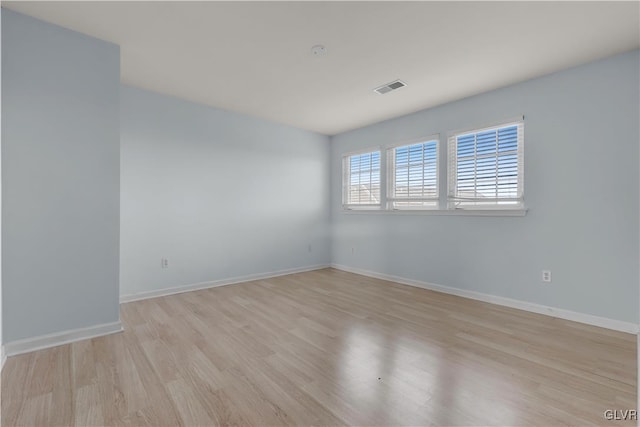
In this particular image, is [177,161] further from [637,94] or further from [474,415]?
[637,94]

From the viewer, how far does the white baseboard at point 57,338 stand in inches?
82.7


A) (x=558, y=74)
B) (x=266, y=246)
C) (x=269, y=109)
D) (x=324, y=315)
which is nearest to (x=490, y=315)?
(x=324, y=315)

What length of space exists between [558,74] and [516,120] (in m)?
0.54

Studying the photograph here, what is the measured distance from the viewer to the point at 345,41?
2443 millimetres

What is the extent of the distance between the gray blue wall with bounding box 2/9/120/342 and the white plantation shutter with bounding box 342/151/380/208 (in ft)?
11.9

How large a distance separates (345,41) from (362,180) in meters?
2.87

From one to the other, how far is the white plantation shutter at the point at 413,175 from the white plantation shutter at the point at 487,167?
0.86 feet

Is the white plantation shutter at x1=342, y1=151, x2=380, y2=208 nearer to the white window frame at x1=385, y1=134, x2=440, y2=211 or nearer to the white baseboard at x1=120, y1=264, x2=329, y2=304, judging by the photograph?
the white window frame at x1=385, y1=134, x2=440, y2=211

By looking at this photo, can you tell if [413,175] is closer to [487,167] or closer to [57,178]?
[487,167]

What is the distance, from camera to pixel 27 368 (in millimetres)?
1925

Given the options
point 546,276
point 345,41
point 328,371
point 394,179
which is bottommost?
point 328,371

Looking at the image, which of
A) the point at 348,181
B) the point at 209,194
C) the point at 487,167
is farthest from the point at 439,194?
the point at 209,194

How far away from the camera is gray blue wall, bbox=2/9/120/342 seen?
6.96 ft

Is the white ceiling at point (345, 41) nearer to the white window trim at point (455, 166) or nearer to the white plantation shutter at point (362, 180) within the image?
the white window trim at point (455, 166)
